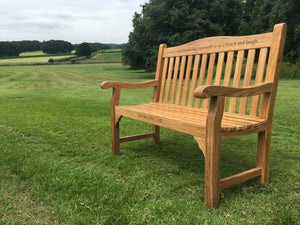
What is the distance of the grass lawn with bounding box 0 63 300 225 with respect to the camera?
1942mm

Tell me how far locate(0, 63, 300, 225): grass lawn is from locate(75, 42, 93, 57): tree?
5838 centimetres

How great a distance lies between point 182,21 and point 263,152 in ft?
56.8

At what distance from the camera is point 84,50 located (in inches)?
2354

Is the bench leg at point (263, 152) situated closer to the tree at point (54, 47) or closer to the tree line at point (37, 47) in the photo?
the tree line at point (37, 47)

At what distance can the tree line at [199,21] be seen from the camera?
1745 centimetres

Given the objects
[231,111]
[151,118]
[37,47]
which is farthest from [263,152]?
[37,47]

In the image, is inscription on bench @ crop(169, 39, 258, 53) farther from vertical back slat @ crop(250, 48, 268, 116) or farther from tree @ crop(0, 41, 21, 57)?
tree @ crop(0, 41, 21, 57)

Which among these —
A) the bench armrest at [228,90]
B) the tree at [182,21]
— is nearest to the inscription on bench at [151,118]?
the bench armrest at [228,90]

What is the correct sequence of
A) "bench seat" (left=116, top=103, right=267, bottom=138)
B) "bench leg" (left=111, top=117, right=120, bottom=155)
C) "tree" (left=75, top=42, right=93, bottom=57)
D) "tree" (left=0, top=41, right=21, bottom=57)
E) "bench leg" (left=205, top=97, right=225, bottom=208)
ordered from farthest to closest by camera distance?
"tree" (left=0, top=41, right=21, bottom=57), "tree" (left=75, top=42, right=93, bottom=57), "bench leg" (left=111, top=117, right=120, bottom=155), "bench seat" (left=116, top=103, right=267, bottom=138), "bench leg" (left=205, top=97, right=225, bottom=208)

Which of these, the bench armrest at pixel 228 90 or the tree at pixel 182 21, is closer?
the bench armrest at pixel 228 90

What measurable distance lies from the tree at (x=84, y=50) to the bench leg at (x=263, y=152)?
200 ft

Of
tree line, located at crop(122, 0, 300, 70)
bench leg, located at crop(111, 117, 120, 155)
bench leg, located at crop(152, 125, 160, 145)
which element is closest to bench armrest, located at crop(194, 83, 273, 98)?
bench leg, located at crop(111, 117, 120, 155)

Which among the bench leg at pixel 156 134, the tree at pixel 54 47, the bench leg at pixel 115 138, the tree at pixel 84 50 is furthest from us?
the tree at pixel 54 47

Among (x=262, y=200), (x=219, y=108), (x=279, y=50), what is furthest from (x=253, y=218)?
(x=279, y=50)
